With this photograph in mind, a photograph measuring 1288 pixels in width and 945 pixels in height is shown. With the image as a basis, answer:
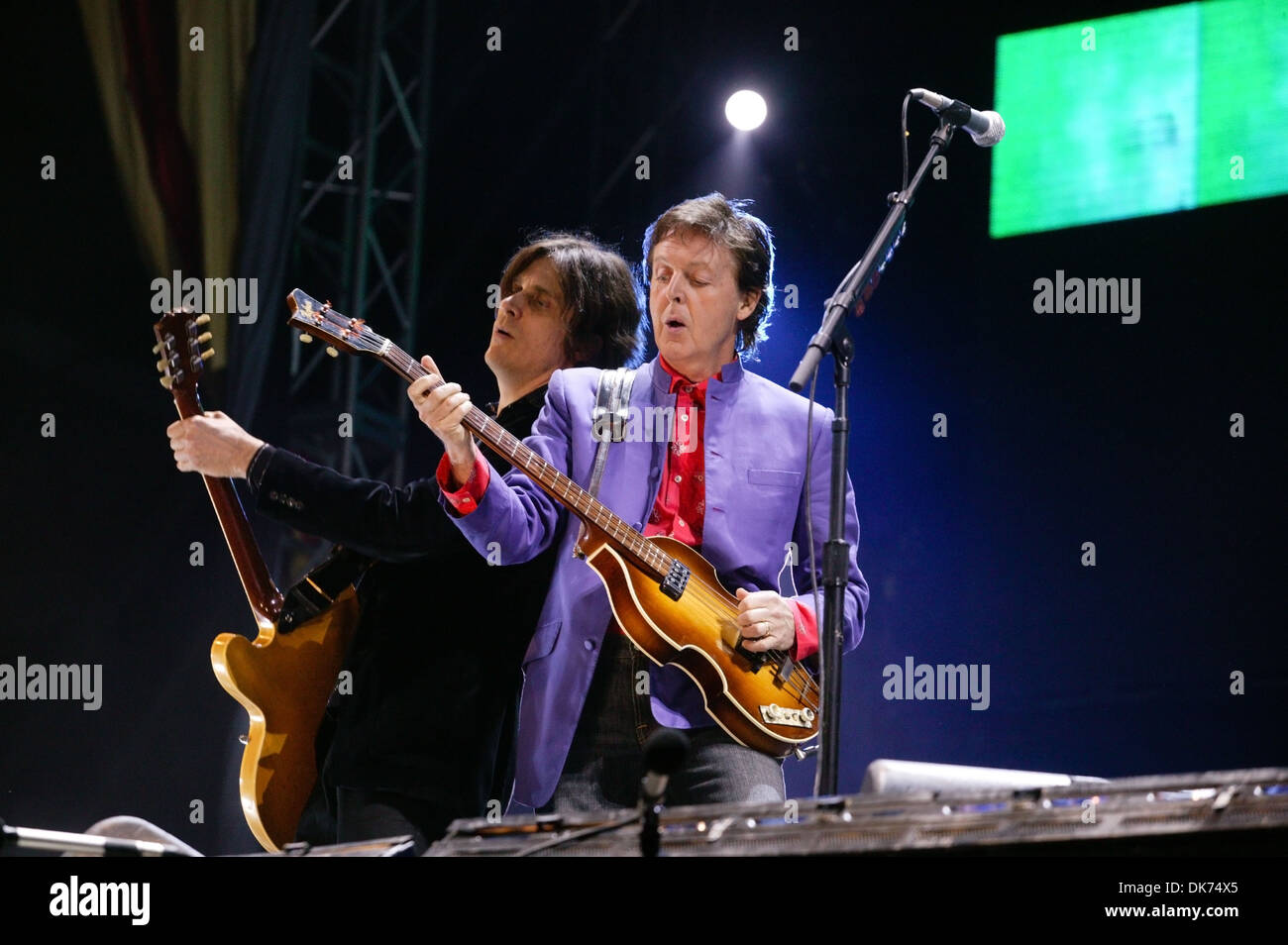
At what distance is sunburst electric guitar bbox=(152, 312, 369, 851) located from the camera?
333 cm

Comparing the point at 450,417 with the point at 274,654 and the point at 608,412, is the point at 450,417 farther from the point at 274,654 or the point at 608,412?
the point at 274,654

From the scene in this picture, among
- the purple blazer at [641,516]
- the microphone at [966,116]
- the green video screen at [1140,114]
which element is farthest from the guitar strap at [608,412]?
the green video screen at [1140,114]

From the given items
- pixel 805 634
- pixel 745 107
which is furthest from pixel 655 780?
pixel 745 107

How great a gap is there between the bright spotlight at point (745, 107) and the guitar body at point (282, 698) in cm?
210

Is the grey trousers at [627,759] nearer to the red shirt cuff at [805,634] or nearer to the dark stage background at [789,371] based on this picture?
the red shirt cuff at [805,634]

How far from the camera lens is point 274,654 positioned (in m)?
3.43

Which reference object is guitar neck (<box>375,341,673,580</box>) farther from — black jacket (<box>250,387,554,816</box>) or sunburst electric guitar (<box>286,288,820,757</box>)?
black jacket (<box>250,387,554,816</box>)

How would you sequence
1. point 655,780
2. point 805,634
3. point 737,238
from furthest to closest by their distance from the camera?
point 737,238 < point 805,634 < point 655,780

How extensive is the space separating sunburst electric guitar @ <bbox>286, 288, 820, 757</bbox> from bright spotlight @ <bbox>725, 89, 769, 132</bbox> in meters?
1.75

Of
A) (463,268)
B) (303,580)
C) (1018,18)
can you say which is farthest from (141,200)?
(1018,18)

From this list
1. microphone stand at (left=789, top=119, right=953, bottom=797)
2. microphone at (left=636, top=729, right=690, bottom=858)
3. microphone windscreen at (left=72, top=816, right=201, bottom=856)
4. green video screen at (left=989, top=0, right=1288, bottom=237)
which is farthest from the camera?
green video screen at (left=989, top=0, right=1288, bottom=237)

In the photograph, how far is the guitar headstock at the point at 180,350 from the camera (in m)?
3.57

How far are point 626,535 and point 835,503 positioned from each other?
584 mm

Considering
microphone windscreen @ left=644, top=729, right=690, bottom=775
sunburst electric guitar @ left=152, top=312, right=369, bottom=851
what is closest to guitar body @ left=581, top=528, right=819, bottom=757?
sunburst electric guitar @ left=152, top=312, right=369, bottom=851
